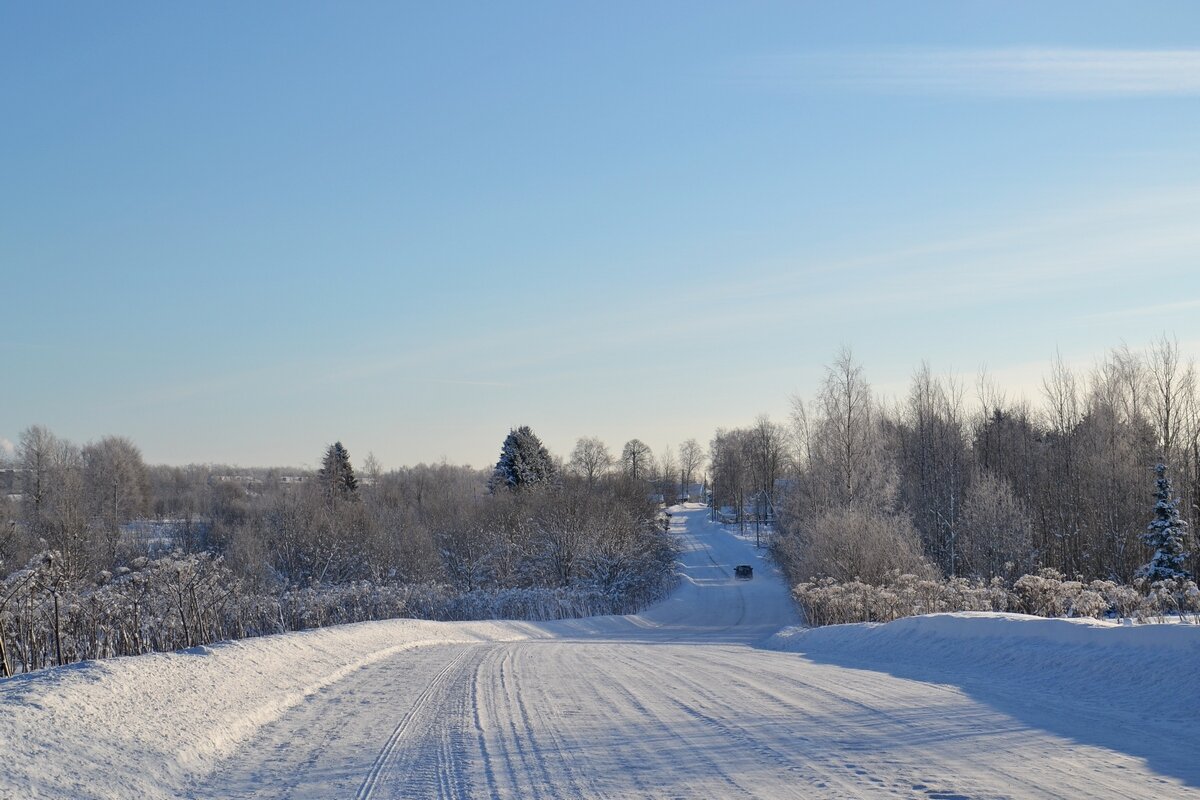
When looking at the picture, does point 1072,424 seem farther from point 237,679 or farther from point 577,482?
point 237,679

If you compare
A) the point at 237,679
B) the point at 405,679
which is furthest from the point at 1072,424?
the point at 237,679

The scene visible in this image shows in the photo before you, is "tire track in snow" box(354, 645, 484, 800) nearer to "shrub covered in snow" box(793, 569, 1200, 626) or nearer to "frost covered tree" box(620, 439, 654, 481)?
"shrub covered in snow" box(793, 569, 1200, 626)

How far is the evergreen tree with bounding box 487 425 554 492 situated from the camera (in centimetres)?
7945

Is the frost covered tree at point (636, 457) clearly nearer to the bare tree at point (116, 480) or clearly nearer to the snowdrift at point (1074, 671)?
the bare tree at point (116, 480)

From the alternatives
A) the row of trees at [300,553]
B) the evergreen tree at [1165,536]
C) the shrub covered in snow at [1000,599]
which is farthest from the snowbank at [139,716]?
the evergreen tree at [1165,536]

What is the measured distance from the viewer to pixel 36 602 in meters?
Answer: 17.8

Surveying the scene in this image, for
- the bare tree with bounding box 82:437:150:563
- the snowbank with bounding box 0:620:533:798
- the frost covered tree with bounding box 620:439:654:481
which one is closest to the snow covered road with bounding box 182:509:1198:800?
the snowbank with bounding box 0:620:533:798

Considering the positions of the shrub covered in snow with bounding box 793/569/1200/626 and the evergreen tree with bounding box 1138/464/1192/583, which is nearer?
the shrub covered in snow with bounding box 793/569/1200/626

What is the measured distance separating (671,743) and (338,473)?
73.0 m

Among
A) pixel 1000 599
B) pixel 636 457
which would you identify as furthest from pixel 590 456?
pixel 1000 599

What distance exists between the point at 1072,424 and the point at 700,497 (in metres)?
123

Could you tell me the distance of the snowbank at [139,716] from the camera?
754 cm

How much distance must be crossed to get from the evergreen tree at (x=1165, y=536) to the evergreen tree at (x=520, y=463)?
50.9 metres

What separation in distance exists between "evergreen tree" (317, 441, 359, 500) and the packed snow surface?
204ft
